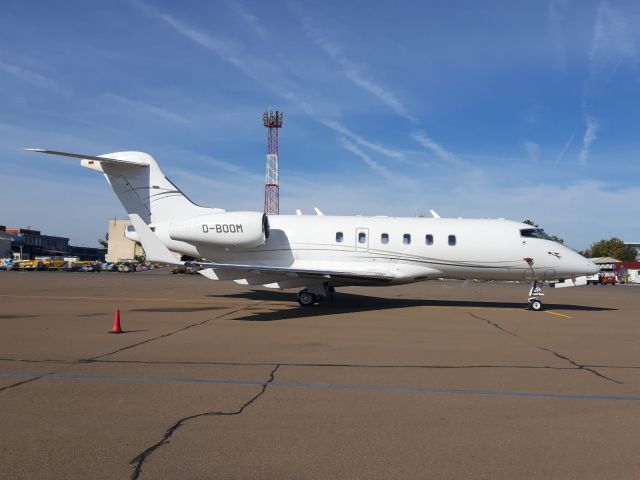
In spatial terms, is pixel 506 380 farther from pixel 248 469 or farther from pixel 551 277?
pixel 551 277

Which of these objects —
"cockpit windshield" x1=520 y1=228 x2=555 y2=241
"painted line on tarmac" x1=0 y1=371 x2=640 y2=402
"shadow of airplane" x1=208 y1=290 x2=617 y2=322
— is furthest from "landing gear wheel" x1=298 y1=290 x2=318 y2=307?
"painted line on tarmac" x1=0 y1=371 x2=640 y2=402

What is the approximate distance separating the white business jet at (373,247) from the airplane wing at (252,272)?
155mm

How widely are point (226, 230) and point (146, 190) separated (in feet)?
12.3

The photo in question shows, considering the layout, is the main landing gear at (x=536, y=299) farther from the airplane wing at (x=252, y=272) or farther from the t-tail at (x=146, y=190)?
the t-tail at (x=146, y=190)

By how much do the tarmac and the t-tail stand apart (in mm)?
7279

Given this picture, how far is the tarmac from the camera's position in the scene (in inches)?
150

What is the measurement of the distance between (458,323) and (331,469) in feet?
31.6

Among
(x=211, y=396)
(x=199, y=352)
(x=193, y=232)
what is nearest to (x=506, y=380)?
(x=211, y=396)

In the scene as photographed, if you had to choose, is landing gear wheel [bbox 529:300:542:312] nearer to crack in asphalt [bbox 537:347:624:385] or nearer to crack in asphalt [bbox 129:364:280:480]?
crack in asphalt [bbox 537:347:624:385]

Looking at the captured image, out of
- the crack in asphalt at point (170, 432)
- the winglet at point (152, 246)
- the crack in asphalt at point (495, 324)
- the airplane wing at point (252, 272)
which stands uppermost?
the winglet at point (152, 246)

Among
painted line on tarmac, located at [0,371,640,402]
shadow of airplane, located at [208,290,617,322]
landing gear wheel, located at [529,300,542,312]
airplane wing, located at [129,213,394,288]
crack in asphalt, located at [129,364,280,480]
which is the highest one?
airplane wing, located at [129,213,394,288]

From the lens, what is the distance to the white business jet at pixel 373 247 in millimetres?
16062

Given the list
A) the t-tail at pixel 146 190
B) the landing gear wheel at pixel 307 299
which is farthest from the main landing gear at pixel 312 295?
the t-tail at pixel 146 190

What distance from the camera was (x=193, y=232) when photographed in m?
16.3
